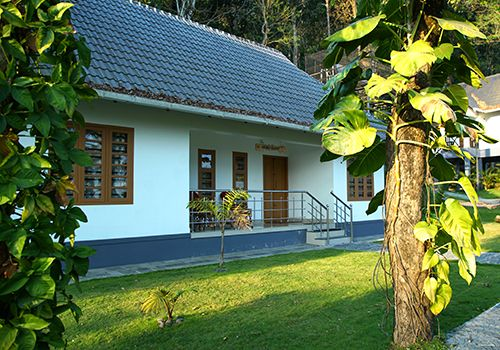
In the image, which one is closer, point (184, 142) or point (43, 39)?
point (43, 39)

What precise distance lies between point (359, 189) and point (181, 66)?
302 inches

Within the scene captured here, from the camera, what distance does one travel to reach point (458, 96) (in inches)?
141

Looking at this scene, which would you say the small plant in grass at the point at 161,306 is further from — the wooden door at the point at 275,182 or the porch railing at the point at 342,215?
the wooden door at the point at 275,182

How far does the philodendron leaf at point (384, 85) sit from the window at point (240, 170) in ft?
32.6

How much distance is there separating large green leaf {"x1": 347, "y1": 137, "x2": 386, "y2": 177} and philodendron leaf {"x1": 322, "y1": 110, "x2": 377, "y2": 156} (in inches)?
27.6

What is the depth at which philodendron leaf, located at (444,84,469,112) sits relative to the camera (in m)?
3.54

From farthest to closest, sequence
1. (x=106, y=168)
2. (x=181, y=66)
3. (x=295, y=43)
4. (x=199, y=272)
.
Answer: (x=295, y=43), (x=181, y=66), (x=106, y=168), (x=199, y=272)

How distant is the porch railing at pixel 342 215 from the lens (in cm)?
1312

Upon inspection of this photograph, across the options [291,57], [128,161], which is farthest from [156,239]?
[291,57]

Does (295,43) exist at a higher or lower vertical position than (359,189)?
higher

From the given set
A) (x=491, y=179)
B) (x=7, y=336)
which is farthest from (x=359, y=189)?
(x=491, y=179)

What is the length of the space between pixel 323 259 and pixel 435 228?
5.96m

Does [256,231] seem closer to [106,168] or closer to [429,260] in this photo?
[106,168]

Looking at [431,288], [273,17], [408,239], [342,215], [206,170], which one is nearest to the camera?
[431,288]
